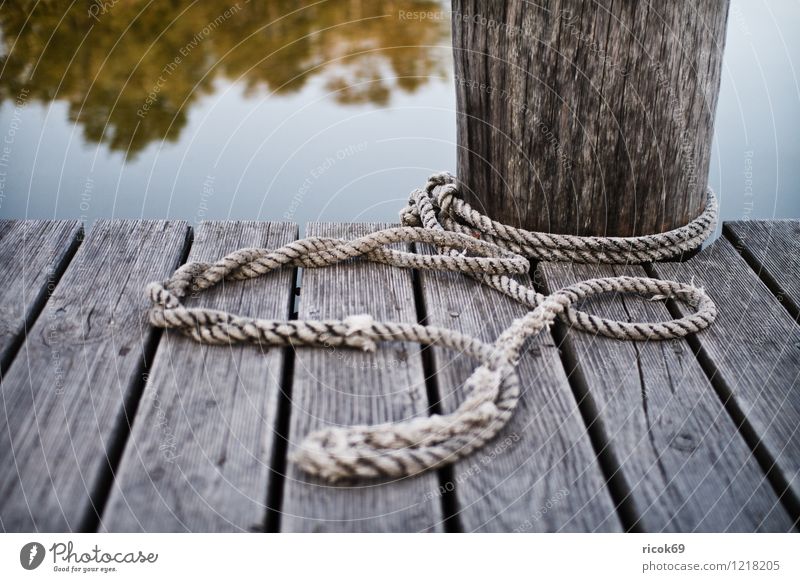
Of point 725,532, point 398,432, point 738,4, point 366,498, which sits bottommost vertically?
point 725,532

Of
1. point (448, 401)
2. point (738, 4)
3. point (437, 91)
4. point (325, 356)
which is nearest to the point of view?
point (448, 401)

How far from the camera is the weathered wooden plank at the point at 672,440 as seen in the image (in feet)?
4.30

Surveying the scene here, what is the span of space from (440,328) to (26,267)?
3.41ft

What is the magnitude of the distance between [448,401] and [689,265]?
3.00ft

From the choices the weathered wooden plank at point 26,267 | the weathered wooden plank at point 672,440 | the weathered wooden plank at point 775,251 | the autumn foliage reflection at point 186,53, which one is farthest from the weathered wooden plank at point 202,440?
the autumn foliage reflection at point 186,53

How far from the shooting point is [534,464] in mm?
1385

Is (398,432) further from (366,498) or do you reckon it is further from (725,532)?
(725,532)

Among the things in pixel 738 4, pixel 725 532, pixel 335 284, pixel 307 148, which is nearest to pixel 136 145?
pixel 307 148

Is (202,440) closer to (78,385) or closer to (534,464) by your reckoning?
(78,385)

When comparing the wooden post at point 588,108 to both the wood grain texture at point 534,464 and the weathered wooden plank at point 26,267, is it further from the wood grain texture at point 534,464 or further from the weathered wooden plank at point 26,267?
the weathered wooden plank at point 26,267

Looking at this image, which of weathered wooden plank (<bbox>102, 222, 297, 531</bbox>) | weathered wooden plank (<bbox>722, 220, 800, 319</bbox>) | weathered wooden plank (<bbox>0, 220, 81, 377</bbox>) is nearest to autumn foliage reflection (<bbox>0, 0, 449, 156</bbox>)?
weathered wooden plank (<bbox>0, 220, 81, 377</bbox>)

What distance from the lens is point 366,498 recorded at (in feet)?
4.28

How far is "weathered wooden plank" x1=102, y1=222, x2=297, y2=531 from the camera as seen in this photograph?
1259 mm

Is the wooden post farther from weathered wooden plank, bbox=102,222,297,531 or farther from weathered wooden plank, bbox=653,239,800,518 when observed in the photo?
weathered wooden plank, bbox=102,222,297,531
